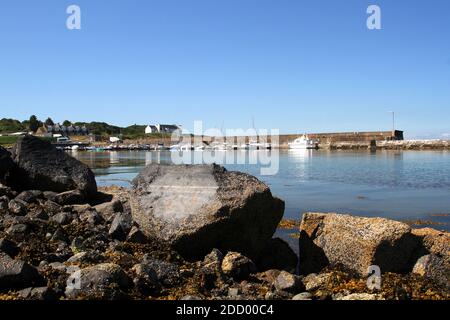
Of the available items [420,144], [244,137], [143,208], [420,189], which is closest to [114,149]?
[244,137]

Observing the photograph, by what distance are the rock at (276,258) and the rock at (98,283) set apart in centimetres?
369

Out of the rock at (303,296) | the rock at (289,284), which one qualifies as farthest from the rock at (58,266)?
the rock at (303,296)

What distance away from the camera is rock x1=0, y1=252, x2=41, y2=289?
23.8ft

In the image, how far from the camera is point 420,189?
30.3m

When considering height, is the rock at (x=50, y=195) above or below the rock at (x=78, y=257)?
above

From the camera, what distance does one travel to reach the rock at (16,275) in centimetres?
726

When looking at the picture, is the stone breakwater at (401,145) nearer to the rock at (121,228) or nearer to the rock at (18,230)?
the rock at (121,228)

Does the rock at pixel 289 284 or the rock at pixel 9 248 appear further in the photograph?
the rock at pixel 9 248

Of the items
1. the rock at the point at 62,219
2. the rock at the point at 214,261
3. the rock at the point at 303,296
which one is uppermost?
the rock at the point at 62,219

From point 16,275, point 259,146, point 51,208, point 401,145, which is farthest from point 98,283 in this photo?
point 259,146

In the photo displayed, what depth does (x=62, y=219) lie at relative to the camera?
12.4 meters

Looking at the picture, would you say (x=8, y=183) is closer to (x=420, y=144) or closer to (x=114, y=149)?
(x=420, y=144)
